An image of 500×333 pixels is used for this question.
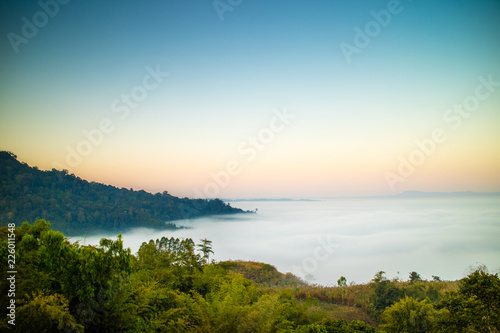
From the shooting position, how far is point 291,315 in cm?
711

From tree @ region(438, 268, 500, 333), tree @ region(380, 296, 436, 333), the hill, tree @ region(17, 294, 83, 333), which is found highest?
tree @ region(17, 294, 83, 333)

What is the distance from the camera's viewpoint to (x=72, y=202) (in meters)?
68.7

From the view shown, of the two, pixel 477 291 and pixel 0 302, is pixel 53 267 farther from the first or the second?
pixel 477 291

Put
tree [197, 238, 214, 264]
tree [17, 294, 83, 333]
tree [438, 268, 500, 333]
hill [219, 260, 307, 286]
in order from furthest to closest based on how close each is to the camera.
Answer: hill [219, 260, 307, 286], tree [197, 238, 214, 264], tree [438, 268, 500, 333], tree [17, 294, 83, 333]

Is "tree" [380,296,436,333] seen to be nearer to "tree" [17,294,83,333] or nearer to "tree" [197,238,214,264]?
"tree" [197,238,214,264]

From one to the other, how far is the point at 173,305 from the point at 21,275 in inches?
115

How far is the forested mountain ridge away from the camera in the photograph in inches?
2302

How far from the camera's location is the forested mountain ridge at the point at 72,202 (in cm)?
5847

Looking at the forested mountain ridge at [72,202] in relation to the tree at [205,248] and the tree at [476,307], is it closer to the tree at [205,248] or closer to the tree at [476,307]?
the tree at [205,248]

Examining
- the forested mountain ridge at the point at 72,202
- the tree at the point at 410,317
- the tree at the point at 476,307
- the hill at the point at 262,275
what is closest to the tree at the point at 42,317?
the tree at the point at 476,307

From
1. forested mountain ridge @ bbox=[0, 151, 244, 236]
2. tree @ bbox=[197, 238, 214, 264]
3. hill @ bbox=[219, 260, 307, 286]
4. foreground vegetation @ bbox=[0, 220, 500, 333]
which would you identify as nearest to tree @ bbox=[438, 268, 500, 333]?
foreground vegetation @ bbox=[0, 220, 500, 333]

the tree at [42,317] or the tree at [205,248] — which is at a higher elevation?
the tree at [42,317]

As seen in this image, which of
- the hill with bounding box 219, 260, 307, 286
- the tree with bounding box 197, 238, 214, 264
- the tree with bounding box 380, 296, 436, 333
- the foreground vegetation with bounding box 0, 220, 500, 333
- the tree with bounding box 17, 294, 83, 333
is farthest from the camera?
the hill with bounding box 219, 260, 307, 286

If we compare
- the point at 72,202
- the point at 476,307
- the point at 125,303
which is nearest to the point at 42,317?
the point at 125,303
